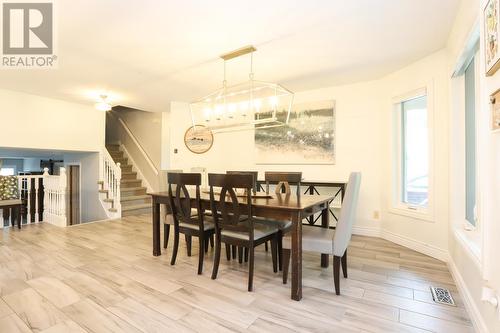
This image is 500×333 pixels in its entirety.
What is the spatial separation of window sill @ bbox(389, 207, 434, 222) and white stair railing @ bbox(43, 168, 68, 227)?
545cm

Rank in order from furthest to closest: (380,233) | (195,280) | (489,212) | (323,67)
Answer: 1. (380,233)
2. (323,67)
3. (195,280)
4. (489,212)

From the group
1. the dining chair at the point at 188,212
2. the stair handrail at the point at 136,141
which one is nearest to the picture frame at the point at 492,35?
the dining chair at the point at 188,212

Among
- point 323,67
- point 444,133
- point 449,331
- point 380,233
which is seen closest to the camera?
point 449,331

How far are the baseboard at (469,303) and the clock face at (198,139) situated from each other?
4387 millimetres

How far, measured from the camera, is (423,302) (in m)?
2.00

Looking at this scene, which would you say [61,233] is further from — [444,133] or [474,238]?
[444,133]

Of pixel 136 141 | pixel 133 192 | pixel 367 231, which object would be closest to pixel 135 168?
pixel 136 141

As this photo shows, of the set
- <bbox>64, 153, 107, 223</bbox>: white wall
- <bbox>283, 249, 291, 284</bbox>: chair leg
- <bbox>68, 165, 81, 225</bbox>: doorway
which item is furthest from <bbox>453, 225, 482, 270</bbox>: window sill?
<bbox>68, 165, 81, 225</bbox>: doorway

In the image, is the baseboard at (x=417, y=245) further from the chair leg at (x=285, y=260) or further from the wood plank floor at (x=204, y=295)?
the chair leg at (x=285, y=260)

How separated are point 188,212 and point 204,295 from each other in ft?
2.88

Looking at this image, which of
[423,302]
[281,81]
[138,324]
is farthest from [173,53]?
[423,302]

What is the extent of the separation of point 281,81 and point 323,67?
756 mm

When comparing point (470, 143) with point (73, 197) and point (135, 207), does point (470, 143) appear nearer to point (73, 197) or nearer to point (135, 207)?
point (135, 207)

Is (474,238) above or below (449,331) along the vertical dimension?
above
